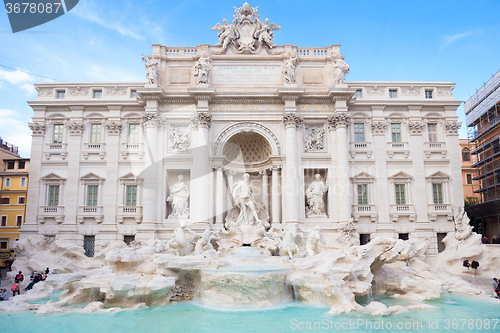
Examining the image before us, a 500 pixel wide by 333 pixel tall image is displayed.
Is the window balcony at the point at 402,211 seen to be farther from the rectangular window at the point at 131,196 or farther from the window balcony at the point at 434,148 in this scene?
the rectangular window at the point at 131,196

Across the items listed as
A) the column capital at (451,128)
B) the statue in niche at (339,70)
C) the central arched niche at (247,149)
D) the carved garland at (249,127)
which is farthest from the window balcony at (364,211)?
the statue in niche at (339,70)

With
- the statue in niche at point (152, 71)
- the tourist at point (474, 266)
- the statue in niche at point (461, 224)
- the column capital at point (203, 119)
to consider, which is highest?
the statue in niche at point (152, 71)

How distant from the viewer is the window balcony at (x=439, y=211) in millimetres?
22812

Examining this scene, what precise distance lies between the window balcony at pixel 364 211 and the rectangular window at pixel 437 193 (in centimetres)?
415

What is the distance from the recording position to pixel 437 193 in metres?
23.4

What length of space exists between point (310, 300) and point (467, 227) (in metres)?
13.8

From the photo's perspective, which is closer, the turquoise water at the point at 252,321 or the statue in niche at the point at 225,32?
the turquoise water at the point at 252,321

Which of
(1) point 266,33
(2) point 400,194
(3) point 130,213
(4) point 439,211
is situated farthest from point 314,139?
(3) point 130,213

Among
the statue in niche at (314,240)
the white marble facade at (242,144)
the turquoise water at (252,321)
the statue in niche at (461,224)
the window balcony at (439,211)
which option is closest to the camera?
the turquoise water at (252,321)

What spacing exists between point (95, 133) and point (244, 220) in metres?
11.7

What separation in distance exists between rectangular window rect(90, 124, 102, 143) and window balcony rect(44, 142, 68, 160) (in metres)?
1.72

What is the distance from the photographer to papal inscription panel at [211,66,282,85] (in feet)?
77.0

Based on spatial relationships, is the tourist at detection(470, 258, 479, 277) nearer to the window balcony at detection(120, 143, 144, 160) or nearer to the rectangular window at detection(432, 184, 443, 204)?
the rectangular window at detection(432, 184, 443, 204)

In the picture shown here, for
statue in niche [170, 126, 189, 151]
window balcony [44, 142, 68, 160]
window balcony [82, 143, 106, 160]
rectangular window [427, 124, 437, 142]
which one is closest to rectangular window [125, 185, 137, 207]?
window balcony [82, 143, 106, 160]
